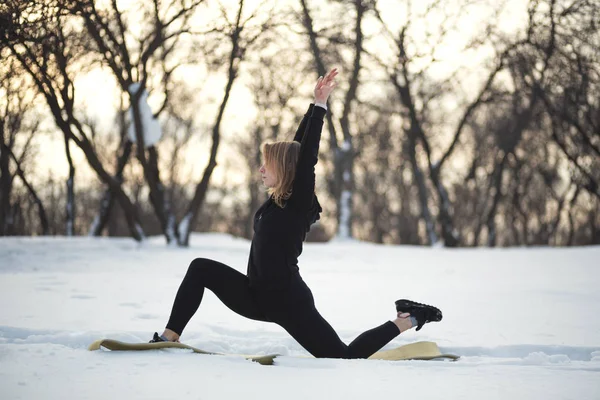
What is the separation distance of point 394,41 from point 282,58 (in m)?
3.63

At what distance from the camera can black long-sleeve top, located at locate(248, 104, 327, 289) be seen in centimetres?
415

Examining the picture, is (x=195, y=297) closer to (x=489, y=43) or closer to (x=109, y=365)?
(x=109, y=365)

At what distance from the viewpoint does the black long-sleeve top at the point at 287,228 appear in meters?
4.15

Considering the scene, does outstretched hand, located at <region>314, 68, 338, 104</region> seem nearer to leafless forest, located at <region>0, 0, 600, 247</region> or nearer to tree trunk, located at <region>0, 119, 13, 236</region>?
leafless forest, located at <region>0, 0, 600, 247</region>

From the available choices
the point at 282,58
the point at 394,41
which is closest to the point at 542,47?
the point at 394,41

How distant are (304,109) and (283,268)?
83.4ft

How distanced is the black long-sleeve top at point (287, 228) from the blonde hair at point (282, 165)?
0.03 m

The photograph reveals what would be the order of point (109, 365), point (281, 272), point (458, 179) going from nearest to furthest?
1. point (109, 365)
2. point (281, 272)
3. point (458, 179)

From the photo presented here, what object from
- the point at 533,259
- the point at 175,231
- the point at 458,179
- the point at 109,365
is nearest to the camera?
the point at 109,365

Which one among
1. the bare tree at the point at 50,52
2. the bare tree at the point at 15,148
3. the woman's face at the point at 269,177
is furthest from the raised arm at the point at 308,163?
the bare tree at the point at 15,148

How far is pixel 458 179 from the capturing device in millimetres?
38281

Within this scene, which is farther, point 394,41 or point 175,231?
point 394,41

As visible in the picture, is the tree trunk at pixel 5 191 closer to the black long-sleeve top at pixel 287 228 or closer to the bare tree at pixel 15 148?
the bare tree at pixel 15 148

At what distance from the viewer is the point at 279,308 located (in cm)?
419
